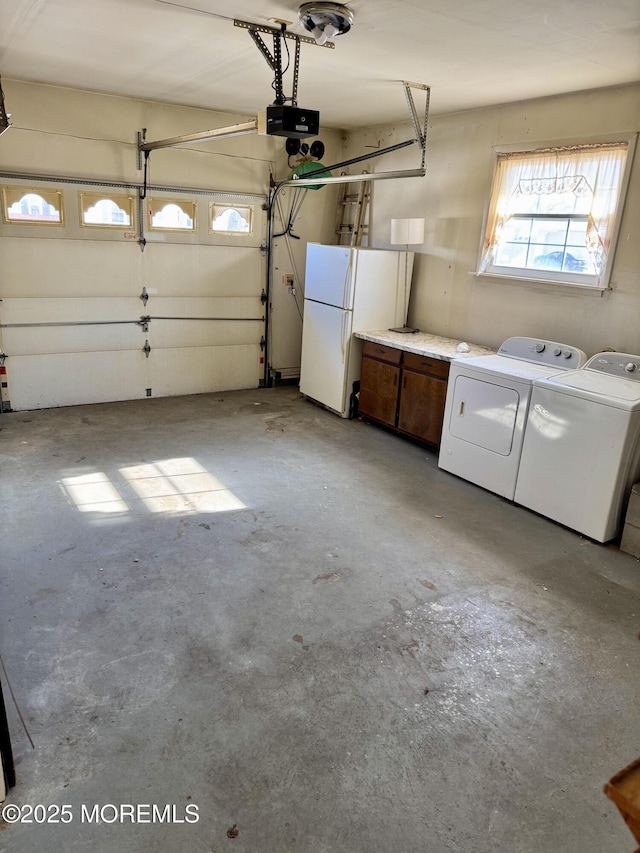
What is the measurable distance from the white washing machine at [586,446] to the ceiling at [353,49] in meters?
1.88

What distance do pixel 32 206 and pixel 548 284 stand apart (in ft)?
14.9

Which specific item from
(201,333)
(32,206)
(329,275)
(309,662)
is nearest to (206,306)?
(201,333)

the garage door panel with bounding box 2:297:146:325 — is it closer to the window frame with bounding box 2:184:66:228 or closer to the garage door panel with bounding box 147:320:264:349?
the garage door panel with bounding box 147:320:264:349

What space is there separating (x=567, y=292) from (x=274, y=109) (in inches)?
99.5

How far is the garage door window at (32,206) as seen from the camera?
5.00 meters

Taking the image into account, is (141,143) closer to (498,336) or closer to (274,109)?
(274,109)

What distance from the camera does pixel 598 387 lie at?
358cm

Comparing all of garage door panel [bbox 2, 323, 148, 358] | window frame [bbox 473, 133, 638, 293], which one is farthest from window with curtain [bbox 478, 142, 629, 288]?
garage door panel [bbox 2, 323, 148, 358]

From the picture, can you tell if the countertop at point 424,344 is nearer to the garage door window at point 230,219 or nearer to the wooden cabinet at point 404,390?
the wooden cabinet at point 404,390

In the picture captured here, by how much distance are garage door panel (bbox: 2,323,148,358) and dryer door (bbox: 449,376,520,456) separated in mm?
3406

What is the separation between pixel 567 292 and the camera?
14.0ft

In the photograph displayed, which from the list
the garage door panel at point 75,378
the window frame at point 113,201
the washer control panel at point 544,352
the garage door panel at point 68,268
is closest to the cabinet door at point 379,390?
the washer control panel at point 544,352

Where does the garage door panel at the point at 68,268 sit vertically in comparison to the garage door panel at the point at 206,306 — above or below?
above

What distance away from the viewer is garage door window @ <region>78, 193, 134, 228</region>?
17.5 ft
